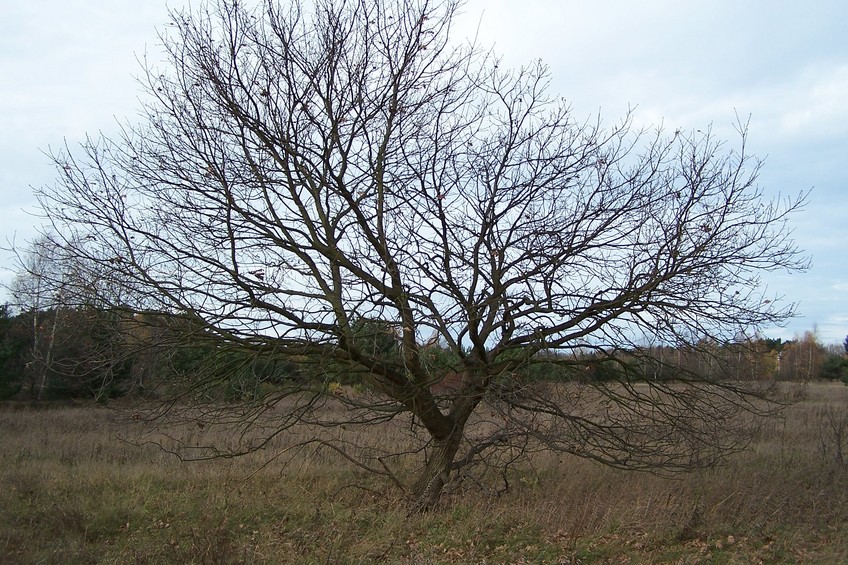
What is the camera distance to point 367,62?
25.7ft

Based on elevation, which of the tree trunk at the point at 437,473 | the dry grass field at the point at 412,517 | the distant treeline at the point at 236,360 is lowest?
the dry grass field at the point at 412,517

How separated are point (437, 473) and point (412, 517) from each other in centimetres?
64

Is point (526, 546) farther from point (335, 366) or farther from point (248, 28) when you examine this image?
point (248, 28)

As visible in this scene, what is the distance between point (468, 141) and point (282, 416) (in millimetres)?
4111

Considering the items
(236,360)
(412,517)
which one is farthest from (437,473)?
(236,360)

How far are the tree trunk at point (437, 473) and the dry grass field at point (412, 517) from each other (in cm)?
23

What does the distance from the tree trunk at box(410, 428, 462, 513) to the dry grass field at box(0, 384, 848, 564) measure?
0.23 m

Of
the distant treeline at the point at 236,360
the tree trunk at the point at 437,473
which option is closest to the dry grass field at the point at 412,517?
the tree trunk at the point at 437,473

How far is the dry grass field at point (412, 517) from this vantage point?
689 centimetres

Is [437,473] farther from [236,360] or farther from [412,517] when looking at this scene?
[236,360]

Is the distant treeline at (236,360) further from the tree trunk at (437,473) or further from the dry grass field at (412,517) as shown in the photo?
the tree trunk at (437,473)

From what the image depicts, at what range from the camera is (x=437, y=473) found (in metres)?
8.58

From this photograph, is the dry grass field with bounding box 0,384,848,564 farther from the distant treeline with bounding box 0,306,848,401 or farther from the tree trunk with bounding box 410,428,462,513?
the distant treeline with bounding box 0,306,848,401

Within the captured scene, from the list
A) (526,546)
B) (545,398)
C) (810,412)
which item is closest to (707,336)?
(545,398)
